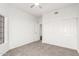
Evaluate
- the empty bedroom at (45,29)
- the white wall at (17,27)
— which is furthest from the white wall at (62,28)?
the white wall at (17,27)

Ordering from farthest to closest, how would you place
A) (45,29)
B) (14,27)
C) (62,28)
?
(45,29) < (62,28) < (14,27)

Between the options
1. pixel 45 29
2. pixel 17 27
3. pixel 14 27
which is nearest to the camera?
pixel 14 27

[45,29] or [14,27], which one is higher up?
[14,27]

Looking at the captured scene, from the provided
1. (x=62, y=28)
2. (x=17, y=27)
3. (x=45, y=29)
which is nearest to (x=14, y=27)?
(x=17, y=27)

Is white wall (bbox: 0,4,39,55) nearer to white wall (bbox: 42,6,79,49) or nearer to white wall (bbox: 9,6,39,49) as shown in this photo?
white wall (bbox: 9,6,39,49)

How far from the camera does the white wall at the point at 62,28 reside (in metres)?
4.07

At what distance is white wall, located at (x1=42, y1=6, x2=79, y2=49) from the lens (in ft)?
13.3

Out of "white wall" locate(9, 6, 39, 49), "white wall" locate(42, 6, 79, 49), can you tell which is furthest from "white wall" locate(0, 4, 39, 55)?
"white wall" locate(42, 6, 79, 49)

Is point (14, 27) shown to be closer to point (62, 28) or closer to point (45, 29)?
point (45, 29)

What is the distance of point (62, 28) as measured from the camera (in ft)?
15.3

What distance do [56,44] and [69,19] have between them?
2.10 meters

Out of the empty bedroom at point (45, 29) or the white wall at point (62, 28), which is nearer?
the empty bedroom at point (45, 29)

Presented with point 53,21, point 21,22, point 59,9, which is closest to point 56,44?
point 53,21

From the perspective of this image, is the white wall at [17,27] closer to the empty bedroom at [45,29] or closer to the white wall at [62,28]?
the empty bedroom at [45,29]
